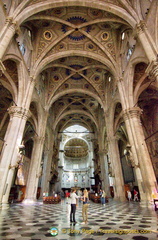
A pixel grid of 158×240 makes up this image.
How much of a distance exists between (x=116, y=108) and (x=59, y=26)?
11.6 meters

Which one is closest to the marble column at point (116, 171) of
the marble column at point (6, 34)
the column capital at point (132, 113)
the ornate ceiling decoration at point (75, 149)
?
the column capital at point (132, 113)

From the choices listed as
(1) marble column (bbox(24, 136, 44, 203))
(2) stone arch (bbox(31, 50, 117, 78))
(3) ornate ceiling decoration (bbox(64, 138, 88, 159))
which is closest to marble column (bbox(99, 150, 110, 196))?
(1) marble column (bbox(24, 136, 44, 203))

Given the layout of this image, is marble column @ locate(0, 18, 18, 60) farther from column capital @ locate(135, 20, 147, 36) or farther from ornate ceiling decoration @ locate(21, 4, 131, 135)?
column capital @ locate(135, 20, 147, 36)

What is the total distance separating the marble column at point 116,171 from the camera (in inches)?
→ 553

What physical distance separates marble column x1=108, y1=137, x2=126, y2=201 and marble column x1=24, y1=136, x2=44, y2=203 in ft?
26.6

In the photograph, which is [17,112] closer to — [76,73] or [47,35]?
[47,35]

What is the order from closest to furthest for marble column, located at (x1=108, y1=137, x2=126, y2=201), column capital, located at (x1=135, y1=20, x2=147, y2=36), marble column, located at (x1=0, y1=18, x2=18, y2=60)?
1. marble column, located at (x1=0, y1=18, x2=18, y2=60)
2. column capital, located at (x1=135, y1=20, x2=147, y2=36)
3. marble column, located at (x1=108, y1=137, x2=126, y2=201)

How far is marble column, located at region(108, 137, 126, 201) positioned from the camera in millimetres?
14056

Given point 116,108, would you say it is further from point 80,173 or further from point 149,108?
point 80,173

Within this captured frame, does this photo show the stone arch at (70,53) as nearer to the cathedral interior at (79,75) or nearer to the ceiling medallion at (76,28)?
the cathedral interior at (79,75)

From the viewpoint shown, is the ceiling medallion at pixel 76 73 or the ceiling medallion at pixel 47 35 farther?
the ceiling medallion at pixel 76 73

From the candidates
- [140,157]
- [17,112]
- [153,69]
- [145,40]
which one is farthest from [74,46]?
[140,157]

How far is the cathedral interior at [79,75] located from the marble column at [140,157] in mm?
58

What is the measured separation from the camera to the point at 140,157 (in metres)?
9.62
